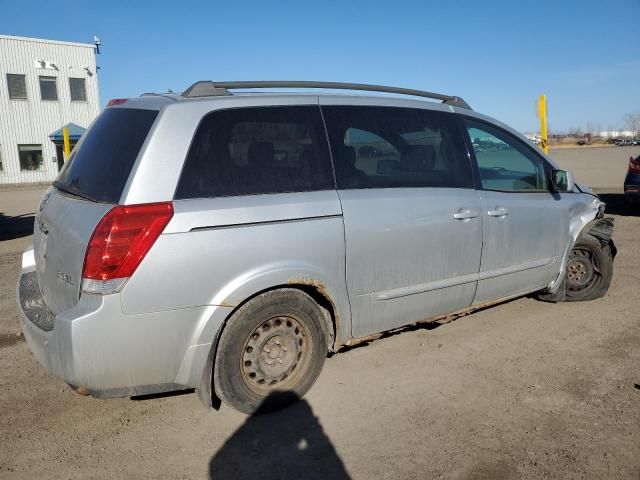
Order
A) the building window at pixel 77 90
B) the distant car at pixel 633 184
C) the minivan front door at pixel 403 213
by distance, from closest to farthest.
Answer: the minivan front door at pixel 403 213 < the distant car at pixel 633 184 < the building window at pixel 77 90

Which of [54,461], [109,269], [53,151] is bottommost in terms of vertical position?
[54,461]

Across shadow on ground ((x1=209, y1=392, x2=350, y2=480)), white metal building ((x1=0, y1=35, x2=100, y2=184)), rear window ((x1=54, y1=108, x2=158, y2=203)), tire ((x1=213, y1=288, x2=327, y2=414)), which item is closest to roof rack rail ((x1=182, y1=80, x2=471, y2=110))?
rear window ((x1=54, y1=108, x2=158, y2=203))

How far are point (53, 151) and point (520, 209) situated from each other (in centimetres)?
3182

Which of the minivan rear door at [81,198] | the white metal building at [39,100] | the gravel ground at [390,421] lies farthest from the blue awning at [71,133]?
the minivan rear door at [81,198]

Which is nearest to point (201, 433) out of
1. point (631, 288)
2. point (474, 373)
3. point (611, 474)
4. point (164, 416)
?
point (164, 416)

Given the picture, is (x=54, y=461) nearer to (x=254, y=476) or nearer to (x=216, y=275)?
(x=254, y=476)

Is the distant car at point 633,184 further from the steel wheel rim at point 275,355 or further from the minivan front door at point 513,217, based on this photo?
the steel wheel rim at point 275,355

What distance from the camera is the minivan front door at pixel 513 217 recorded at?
4195 millimetres

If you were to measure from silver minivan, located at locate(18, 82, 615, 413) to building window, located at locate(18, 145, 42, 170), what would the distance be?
101 ft

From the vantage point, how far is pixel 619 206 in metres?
12.3

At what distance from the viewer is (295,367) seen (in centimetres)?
341

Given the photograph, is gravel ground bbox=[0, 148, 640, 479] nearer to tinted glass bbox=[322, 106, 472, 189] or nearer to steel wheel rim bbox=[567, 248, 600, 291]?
steel wheel rim bbox=[567, 248, 600, 291]

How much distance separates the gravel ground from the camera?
2781 mm

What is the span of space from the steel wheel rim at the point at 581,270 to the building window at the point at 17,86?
31.6 metres
